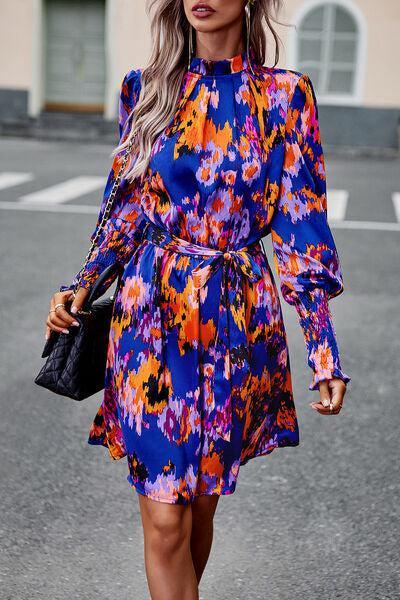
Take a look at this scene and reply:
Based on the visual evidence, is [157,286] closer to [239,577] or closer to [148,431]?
[148,431]

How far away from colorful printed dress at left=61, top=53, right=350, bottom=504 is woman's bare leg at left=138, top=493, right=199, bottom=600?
0.12 feet

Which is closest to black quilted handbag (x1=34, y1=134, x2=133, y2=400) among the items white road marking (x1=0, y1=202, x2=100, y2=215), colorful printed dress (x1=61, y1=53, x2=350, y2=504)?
colorful printed dress (x1=61, y1=53, x2=350, y2=504)

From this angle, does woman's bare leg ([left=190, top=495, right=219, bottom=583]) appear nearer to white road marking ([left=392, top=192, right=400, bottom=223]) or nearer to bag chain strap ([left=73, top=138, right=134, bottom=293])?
bag chain strap ([left=73, top=138, right=134, bottom=293])

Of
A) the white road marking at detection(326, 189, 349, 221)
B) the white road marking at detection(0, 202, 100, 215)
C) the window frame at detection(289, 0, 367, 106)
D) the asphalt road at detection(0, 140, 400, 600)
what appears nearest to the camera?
the asphalt road at detection(0, 140, 400, 600)

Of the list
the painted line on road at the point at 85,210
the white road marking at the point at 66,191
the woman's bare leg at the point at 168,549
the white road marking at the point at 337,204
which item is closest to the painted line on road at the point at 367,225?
the painted line on road at the point at 85,210

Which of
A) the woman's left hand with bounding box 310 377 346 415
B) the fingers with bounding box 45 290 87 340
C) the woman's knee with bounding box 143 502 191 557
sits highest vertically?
the fingers with bounding box 45 290 87 340

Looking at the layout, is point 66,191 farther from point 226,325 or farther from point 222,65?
point 226,325

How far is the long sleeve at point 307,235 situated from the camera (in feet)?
7.25

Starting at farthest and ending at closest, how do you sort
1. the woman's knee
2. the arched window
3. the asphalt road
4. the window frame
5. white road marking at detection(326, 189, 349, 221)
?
1. the arched window
2. the window frame
3. white road marking at detection(326, 189, 349, 221)
4. the asphalt road
5. the woman's knee

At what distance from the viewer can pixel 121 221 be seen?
2.38 metres

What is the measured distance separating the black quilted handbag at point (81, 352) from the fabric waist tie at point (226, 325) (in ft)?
0.97

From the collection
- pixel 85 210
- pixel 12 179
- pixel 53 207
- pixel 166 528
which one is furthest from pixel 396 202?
pixel 166 528

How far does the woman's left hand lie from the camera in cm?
219

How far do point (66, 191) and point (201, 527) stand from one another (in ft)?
35.4
